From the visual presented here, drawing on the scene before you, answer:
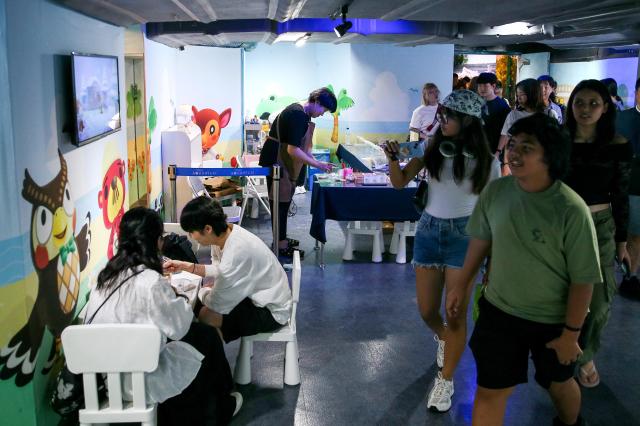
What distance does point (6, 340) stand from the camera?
7.81 feet

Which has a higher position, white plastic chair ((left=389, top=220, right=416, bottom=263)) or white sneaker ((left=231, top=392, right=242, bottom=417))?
white plastic chair ((left=389, top=220, right=416, bottom=263))

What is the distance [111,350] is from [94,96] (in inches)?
69.5

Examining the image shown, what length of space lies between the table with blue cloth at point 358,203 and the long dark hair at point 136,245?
9.90 feet

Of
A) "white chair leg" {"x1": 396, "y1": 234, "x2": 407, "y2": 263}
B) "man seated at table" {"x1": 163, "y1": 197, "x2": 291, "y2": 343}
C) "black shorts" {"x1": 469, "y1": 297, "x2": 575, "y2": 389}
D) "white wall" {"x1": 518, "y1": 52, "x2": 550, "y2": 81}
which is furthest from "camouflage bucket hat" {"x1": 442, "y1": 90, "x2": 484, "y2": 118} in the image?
"white wall" {"x1": 518, "y1": 52, "x2": 550, "y2": 81}

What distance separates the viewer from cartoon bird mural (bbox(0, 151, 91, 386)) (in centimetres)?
250

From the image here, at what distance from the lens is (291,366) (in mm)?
3492

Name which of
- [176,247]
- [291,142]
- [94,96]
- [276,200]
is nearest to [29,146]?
[94,96]

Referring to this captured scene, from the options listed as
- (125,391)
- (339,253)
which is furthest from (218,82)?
(125,391)

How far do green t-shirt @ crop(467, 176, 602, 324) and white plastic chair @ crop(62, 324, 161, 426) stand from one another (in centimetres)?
132

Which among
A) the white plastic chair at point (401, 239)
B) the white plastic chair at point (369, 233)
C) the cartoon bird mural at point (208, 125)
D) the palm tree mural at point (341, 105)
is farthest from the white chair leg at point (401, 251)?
the palm tree mural at point (341, 105)

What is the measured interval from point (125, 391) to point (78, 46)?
1933 mm

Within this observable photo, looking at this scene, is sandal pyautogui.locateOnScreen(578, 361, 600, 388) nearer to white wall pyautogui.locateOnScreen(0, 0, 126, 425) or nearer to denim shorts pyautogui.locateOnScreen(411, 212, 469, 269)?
denim shorts pyautogui.locateOnScreen(411, 212, 469, 269)

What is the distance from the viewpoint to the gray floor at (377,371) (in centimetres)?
323

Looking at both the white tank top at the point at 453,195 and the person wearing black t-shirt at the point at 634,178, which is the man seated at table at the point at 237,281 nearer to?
the white tank top at the point at 453,195
